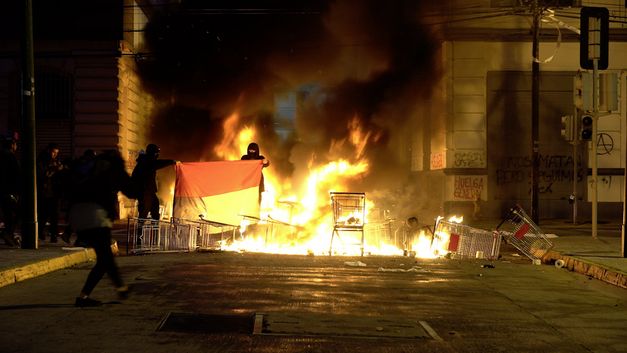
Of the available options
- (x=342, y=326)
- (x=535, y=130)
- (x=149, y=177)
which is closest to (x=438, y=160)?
(x=535, y=130)

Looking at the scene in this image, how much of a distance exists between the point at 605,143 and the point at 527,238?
487 inches

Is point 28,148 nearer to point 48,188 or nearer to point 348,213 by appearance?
point 48,188

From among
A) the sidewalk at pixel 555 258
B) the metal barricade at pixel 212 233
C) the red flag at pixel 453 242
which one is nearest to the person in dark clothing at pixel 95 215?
the sidewalk at pixel 555 258

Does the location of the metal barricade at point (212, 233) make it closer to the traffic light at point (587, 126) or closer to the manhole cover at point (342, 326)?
the manhole cover at point (342, 326)

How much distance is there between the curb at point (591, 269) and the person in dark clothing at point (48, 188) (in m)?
9.28

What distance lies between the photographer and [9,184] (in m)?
12.8

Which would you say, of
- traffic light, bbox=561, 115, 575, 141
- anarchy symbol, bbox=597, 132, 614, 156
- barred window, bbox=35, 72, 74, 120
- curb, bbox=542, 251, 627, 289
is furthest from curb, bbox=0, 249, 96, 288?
anarchy symbol, bbox=597, 132, 614, 156

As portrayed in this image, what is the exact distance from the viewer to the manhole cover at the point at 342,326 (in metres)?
6.80

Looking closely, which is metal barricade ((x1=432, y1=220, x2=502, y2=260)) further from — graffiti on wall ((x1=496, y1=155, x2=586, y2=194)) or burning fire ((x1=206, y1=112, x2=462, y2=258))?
graffiti on wall ((x1=496, y1=155, x2=586, y2=194))

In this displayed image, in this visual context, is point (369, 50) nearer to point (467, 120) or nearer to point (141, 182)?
point (467, 120)

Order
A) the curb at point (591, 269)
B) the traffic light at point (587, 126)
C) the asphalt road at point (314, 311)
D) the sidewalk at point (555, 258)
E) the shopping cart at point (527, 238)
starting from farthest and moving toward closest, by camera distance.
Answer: the traffic light at point (587, 126), the shopping cart at point (527, 238), the curb at point (591, 269), the sidewalk at point (555, 258), the asphalt road at point (314, 311)

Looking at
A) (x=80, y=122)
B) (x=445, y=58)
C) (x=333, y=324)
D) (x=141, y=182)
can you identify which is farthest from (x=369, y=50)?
(x=333, y=324)

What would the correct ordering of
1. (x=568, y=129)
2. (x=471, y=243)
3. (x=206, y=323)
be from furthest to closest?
(x=568, y=129), (x=471, y=243), (x=206, y=323)

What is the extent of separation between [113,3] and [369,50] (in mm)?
8139
